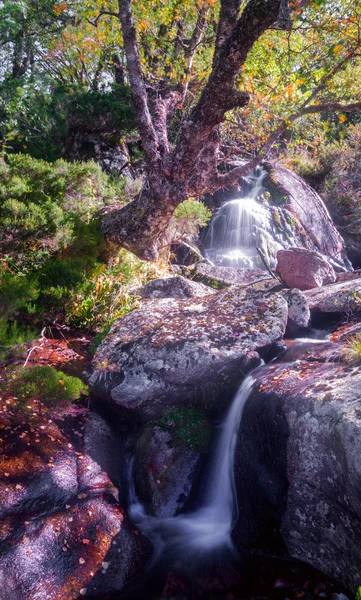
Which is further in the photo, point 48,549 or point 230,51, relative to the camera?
point 230,51

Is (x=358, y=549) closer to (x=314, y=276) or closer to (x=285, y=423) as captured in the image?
(x=285, y=423)

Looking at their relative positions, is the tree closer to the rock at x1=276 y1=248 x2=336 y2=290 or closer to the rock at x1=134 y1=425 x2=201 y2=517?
the rock at x1=276 y1=248 x2=336 y2=290

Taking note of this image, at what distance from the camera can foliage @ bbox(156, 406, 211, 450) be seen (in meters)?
4.56

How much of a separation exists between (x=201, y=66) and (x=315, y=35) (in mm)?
3358

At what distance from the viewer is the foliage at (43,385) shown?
4.58 meters

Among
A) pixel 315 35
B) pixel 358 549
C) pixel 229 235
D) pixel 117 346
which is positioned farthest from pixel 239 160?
pixel 358 549

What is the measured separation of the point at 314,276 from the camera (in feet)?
27.9

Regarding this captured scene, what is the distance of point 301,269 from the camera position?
8.59 m

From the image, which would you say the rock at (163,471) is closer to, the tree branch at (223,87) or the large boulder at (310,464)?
the large boulder at (310,464)

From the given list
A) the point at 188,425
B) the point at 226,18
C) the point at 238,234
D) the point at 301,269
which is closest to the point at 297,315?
the point at 301,269

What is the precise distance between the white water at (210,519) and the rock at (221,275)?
15.8ft

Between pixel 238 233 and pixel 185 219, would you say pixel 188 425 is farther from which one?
pixel 238 233

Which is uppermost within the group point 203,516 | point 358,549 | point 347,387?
point 347,387

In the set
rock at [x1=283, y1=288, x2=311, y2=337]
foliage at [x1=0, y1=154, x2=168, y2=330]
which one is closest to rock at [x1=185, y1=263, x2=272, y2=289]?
foliage at [x1=0, y1=154, x2=168, y2=330]
